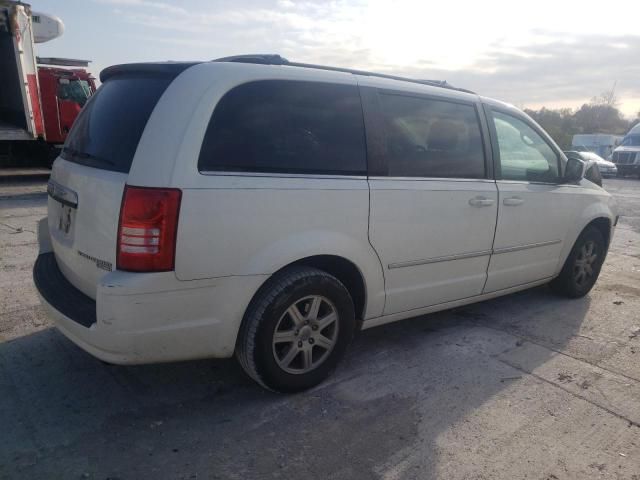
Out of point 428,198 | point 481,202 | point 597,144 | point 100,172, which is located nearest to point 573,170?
point 481,202

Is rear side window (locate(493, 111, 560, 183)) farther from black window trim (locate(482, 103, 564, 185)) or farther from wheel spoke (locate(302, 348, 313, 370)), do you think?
wheel spoke (locate(302, 348, 313, 370))

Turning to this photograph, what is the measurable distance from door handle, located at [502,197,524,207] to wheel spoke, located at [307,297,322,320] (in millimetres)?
1844

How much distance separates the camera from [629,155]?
2244 centimetres

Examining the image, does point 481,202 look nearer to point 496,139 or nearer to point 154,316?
point 496,139

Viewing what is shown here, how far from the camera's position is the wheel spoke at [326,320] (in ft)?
10.2

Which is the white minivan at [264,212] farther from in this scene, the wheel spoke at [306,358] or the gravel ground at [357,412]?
the gravel ground at [357,412]

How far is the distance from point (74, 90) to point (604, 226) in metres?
12.3

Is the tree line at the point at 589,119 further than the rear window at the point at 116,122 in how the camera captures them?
Result: Yes

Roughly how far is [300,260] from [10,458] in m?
1.74

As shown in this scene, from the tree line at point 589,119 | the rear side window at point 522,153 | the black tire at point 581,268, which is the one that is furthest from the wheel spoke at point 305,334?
the tree line at point 589,119

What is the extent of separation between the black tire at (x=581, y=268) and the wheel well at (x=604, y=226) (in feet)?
0.13

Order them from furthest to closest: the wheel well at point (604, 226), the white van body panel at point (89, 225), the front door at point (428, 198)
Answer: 1. the wheel well at point (604, 226)
2. the front door at point (428, 198)
3. the white van body panel at point (89, 225)

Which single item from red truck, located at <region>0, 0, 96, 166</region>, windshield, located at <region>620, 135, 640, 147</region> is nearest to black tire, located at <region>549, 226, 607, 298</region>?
red truck, located at <region>0, 0, 96, 166</region>

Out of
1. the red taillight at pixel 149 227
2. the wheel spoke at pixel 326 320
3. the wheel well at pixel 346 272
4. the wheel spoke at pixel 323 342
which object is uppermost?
the red taillight at pixel 149 227
